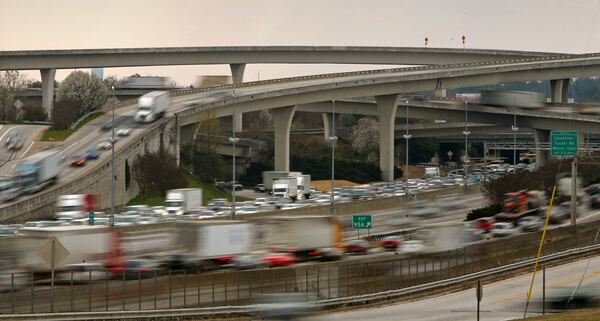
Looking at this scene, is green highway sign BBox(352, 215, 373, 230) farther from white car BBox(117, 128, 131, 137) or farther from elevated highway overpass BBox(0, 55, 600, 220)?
elevated highway overpass BBox(0, 55, 600, 220)

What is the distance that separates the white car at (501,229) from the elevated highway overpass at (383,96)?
52.2 metres

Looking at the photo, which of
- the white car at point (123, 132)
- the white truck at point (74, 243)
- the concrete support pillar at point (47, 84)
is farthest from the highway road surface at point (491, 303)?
the concrete support pillar at point (47, 84)

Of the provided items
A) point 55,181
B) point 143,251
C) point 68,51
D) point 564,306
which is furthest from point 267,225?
point 68,51

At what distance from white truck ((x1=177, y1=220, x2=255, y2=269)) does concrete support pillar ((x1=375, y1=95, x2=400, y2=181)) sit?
9823 cm

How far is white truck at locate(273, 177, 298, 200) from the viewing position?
13225 cm

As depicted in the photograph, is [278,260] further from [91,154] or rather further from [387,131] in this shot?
[387,131]

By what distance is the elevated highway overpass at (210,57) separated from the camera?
183 m

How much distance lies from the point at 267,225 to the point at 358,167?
97.4 metres

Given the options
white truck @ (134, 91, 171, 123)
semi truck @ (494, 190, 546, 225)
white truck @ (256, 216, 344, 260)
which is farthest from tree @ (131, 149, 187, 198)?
white truck @ (256, 216, 344, 260)

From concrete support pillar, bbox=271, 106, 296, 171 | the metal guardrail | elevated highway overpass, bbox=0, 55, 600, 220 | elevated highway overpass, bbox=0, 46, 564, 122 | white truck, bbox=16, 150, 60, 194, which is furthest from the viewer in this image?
elevated highway overpass, bbox=0, 46, 564, 122

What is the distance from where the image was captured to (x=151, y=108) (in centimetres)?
13750

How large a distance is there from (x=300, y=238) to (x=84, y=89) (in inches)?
4900

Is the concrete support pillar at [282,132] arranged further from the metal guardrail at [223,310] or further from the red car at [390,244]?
the metal guardrail at [223,310]

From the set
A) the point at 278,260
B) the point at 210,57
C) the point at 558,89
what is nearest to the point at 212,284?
the point at 278,260
